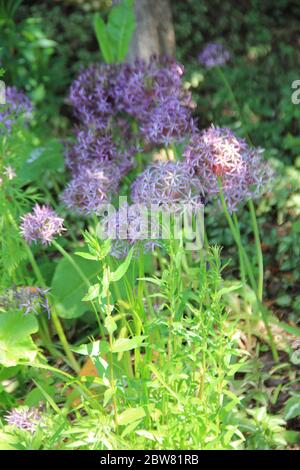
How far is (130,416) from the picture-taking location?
233 centimetres

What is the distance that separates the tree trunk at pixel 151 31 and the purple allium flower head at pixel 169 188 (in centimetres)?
206

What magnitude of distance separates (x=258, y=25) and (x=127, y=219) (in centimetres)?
420

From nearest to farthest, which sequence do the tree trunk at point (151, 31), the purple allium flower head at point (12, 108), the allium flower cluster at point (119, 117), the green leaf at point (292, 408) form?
the green leaf at point (292, 408) < the allium flower cluster at point (119, 117) < the purple allium flower head at point (12, 108) < the tree trunk at point (151, 31)

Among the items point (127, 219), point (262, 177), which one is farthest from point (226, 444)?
point (262, 177)

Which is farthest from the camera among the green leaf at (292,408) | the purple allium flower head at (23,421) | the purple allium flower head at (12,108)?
the purple allium flower head at (12,108)

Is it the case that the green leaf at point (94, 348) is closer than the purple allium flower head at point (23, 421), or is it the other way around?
the green leaf at point (94, 348)

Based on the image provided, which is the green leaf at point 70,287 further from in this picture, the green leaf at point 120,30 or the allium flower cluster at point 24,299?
the green leaf at point 120,30

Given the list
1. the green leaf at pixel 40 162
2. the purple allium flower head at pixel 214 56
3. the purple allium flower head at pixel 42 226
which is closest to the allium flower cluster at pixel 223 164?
the purple allium flower head at pixel 42 226

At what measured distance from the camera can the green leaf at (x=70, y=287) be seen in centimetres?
340

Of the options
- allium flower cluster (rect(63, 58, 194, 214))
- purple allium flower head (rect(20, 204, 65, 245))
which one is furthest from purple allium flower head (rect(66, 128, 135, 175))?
Answer: purple allium flower head (rect(20, 204, 65, 245))

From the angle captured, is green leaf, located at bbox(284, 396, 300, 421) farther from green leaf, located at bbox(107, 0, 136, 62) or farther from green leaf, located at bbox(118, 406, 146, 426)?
green leaf, located at bbox(107, 0, 136, 62)
